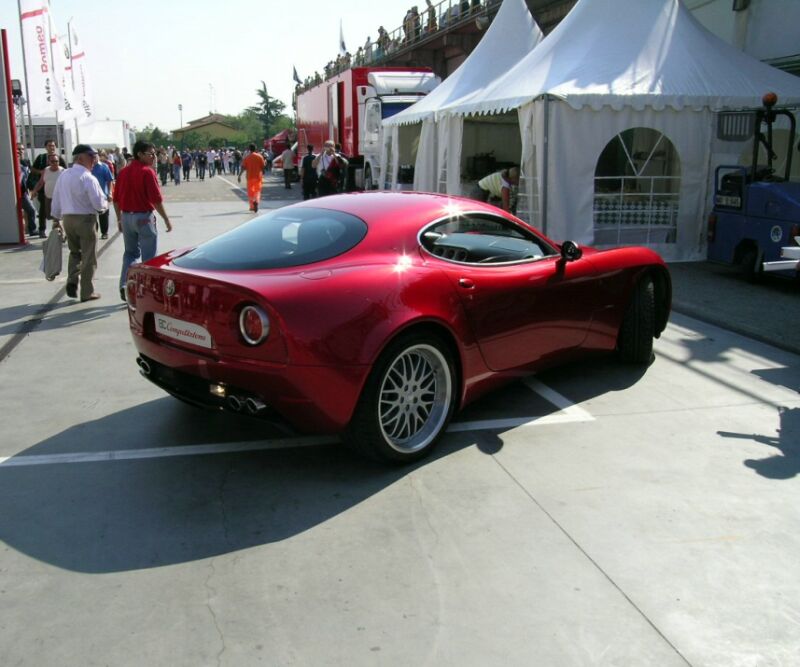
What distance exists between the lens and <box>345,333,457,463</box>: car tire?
12.6 feet

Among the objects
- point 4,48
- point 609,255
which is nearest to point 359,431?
point 609,255

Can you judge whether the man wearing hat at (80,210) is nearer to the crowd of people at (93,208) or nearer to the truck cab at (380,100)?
the crowd of people at (93,208)

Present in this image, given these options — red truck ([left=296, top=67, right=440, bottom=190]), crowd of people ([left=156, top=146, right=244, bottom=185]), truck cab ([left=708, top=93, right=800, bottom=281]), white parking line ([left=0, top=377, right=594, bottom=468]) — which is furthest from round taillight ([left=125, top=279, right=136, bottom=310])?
crowd of people ([left=156, top=146, right=244, bottom=185])

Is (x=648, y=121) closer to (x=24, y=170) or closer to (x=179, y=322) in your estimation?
(x=179, y=322)

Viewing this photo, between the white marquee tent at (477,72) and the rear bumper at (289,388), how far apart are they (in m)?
11.6

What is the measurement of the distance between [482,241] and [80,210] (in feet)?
16.5

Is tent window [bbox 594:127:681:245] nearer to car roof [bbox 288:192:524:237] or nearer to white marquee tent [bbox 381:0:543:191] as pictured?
white marquee tent [bbox 381:0:543:191]

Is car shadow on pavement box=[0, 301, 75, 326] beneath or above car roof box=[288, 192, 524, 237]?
beneath

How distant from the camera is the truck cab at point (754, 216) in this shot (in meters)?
8.88

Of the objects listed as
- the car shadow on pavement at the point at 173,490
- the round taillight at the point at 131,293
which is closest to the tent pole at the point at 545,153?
the car shadow on pavement at the point at 173,490

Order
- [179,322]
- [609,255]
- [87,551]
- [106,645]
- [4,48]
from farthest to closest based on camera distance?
[4,48], [609,255], [179,322], [87,551], [106,645]

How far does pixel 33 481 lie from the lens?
3896 mm

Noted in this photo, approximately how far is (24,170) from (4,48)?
462cm

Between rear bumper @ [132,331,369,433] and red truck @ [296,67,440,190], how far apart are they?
17.0 m
